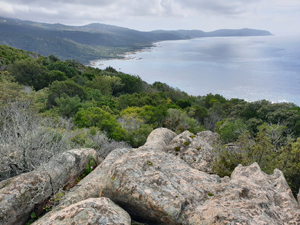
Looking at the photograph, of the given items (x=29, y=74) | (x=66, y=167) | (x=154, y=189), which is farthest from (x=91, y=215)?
(x=29, y=74)

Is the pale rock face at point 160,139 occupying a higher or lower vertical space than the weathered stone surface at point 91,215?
lower

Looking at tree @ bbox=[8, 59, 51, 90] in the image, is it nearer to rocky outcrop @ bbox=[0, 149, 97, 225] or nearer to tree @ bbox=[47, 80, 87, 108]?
tree @ bbox=[47, 80, 87, 108]

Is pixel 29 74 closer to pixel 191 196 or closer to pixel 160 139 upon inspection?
pixel 160 139

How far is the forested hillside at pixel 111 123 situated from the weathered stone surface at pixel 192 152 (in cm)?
54

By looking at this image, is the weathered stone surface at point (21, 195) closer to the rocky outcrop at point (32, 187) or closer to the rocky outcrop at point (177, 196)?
the rocky outcrop at point (32, 187)

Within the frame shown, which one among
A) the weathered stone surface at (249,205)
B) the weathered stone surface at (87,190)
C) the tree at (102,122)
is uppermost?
the weathered stone surface at (249,205)

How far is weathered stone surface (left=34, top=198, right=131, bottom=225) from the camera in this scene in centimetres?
383

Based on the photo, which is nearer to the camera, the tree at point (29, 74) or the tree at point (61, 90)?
the tree at point (61, 90)

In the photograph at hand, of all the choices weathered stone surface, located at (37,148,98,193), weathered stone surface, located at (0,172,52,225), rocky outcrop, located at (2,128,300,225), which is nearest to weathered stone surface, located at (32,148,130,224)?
rocky outcrop, located at (2,128,300,225)

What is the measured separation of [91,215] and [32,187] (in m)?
2.78

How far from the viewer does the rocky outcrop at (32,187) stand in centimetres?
507

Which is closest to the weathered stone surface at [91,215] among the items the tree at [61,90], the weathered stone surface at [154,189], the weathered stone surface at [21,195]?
the weathered stone surface at [154,189]

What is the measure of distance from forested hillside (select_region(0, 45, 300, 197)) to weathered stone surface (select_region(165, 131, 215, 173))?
537mm

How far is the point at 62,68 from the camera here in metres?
45.9
